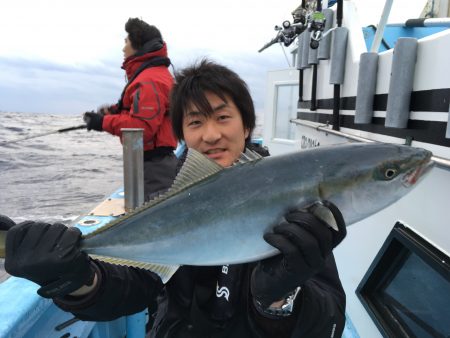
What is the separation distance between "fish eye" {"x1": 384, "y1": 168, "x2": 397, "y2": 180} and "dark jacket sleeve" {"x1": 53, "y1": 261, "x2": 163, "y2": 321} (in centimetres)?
147

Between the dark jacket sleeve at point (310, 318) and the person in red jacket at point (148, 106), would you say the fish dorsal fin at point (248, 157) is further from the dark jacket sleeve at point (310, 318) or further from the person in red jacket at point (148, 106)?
the person in red jacket at point (148, 106)

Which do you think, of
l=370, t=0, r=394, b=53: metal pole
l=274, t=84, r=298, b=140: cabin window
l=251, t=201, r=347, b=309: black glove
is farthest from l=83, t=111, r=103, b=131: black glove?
l=274, t=84, r=298, b=140: cabin window

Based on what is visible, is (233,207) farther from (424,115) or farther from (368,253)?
(368,253)

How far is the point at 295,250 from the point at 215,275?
0.75m

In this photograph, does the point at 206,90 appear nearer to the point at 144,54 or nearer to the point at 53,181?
the point at 144,54

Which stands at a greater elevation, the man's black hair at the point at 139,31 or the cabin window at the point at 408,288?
the man's black hair at the point at 139,31

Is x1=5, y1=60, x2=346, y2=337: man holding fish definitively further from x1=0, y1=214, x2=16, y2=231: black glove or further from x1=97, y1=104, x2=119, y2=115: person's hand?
x1=97, y1=104, x2=119, y2=115: person's hand

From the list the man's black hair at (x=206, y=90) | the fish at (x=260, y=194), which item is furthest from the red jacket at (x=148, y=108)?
the fish at (x=260, y=194)

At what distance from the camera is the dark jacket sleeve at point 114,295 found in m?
1.93

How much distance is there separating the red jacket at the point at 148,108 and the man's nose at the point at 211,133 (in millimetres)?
2679

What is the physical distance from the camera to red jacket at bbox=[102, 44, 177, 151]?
4789mm

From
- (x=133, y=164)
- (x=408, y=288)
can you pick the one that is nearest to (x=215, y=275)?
(x=408, y=288)

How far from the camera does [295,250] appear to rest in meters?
1.49

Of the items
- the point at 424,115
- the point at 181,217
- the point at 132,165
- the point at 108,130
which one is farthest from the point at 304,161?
the point at 108,130
